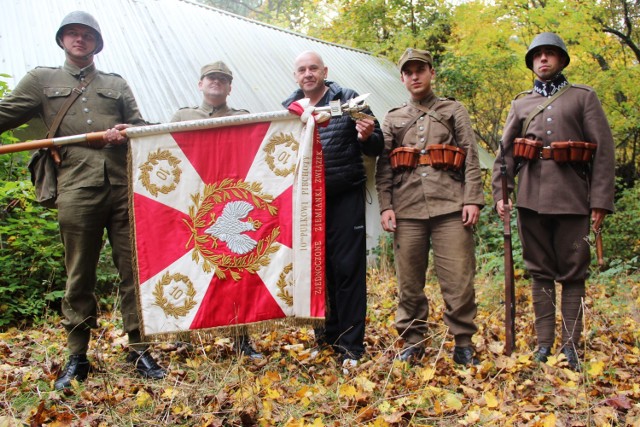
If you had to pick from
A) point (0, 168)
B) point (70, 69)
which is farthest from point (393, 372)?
point (0, 168)

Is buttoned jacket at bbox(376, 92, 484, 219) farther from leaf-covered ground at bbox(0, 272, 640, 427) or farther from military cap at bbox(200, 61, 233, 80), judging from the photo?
military cap at bbox(200, 61, 233, 80)

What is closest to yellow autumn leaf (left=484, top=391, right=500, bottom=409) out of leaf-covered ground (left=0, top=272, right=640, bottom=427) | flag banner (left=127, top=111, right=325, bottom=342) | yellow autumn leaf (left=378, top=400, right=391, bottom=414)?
leaf-covered ground (left=0, top=272, right=640, bottom=427)

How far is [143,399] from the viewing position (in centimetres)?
312

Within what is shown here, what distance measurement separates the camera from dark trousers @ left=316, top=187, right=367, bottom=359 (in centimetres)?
387

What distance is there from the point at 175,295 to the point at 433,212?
70.7 inches

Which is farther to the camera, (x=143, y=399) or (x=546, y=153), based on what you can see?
(x=546, y=153)

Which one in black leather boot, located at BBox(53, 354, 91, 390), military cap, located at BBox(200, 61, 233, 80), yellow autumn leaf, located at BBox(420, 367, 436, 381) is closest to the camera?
yellow autumn leaf, located at BBox(420, 367, 436, 381)

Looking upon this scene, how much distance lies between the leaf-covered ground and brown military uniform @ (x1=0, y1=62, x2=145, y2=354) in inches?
14.1

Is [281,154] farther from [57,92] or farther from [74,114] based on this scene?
[57,92]

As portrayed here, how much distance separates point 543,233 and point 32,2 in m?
8.05

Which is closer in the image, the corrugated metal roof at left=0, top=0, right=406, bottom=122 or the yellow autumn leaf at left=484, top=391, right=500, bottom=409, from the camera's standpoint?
the yellow autumn leaf at left=484, top=391, right=500, bottom=409

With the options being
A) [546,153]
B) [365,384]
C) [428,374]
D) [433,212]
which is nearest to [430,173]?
[433,212]

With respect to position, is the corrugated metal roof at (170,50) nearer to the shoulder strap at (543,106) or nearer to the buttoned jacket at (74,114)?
the buttoned jacket at (74,114)

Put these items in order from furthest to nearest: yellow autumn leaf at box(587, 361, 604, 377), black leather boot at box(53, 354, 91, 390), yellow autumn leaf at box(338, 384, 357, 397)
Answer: black leather boot at box(53, 354, 91, 390) < yellow autumn leaf at box(587, 361, 604, 377) < yellow autumn leaf at box(338, 384, 357, 397)
